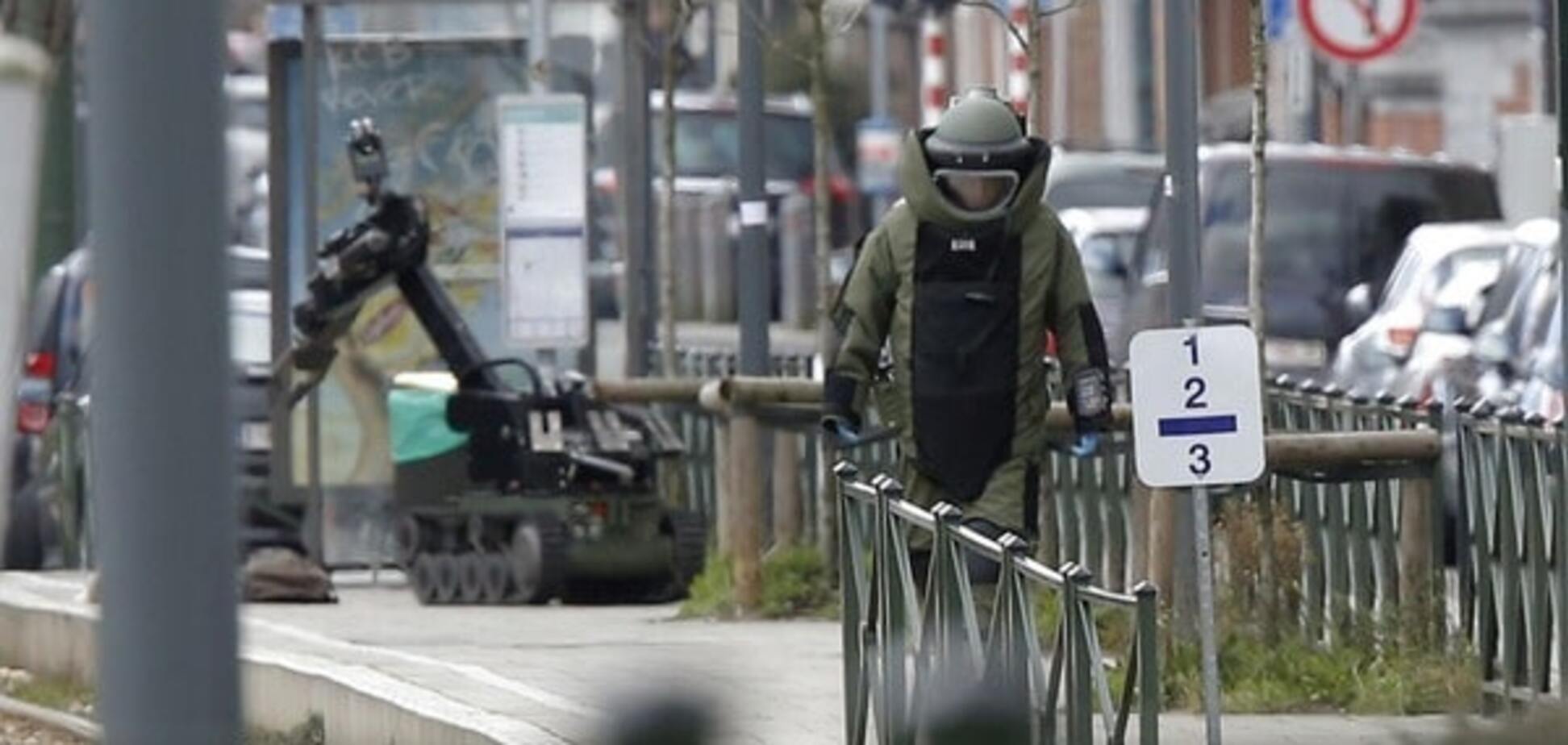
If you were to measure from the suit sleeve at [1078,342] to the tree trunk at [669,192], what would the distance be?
27.2ft

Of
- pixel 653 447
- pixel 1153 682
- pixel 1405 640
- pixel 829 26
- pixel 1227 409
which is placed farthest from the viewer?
pixel 829 26

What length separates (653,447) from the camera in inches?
731

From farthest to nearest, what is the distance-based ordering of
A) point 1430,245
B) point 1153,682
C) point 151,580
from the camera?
1. point 1430,245
2. point 1153,682
3. point 151,580

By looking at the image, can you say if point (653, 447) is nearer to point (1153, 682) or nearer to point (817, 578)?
point (817, 578)

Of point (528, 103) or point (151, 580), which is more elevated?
point (528, 103)

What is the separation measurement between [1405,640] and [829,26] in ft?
23.1

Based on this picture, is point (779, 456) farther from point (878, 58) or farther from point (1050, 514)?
point (878, 58)

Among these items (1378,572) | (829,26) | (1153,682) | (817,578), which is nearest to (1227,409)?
(1153,682)

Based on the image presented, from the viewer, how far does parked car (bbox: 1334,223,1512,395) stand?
74.7 ft

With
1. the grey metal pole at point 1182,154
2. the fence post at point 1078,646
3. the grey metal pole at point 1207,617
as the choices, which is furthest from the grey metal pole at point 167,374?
the grey metal pole at point 1182,154

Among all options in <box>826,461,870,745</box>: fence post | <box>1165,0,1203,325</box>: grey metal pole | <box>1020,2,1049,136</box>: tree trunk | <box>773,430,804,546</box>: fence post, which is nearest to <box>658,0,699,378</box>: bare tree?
<box>773,430,804,546</box>: fence post

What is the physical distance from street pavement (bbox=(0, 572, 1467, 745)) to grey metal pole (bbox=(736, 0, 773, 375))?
45.7 inches

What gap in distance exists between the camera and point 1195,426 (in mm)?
10938

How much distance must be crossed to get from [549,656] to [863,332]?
3217 millimetres
